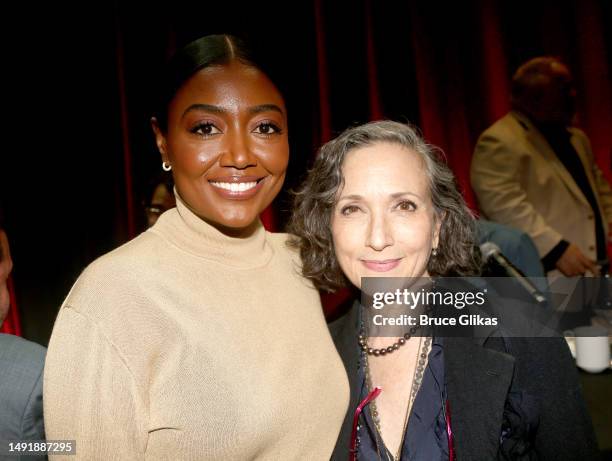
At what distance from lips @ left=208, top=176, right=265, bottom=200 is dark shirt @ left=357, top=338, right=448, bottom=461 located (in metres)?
0.56

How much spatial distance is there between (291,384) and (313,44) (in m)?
2.12

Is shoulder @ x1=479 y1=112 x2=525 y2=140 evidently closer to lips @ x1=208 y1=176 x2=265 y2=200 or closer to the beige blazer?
the beige blazer

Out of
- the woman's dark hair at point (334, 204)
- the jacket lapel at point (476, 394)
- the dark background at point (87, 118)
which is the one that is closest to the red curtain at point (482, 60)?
the dark background at point (87, 118)

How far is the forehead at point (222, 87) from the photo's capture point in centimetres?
102

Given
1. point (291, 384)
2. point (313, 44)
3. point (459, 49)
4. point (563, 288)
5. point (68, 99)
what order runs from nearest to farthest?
point (291, 384), point (68, 99), point (563, 288), point (313, 44), point (459, 49)

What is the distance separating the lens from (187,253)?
1.12 meters

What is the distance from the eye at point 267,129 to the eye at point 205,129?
0.08 m

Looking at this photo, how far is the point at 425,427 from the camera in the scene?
1.19 m

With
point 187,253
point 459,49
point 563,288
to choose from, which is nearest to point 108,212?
point 187,253

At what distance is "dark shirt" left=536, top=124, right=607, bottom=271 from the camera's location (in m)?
2.97

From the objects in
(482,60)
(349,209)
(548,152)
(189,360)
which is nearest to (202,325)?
(189,360)

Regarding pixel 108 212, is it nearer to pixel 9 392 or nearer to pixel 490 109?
pixel 9 392

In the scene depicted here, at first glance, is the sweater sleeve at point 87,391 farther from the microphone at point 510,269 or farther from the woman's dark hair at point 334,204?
the microphone at point 510,269

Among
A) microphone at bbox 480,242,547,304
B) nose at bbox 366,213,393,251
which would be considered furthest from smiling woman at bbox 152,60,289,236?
microphone at bbox 480,242,547,304
